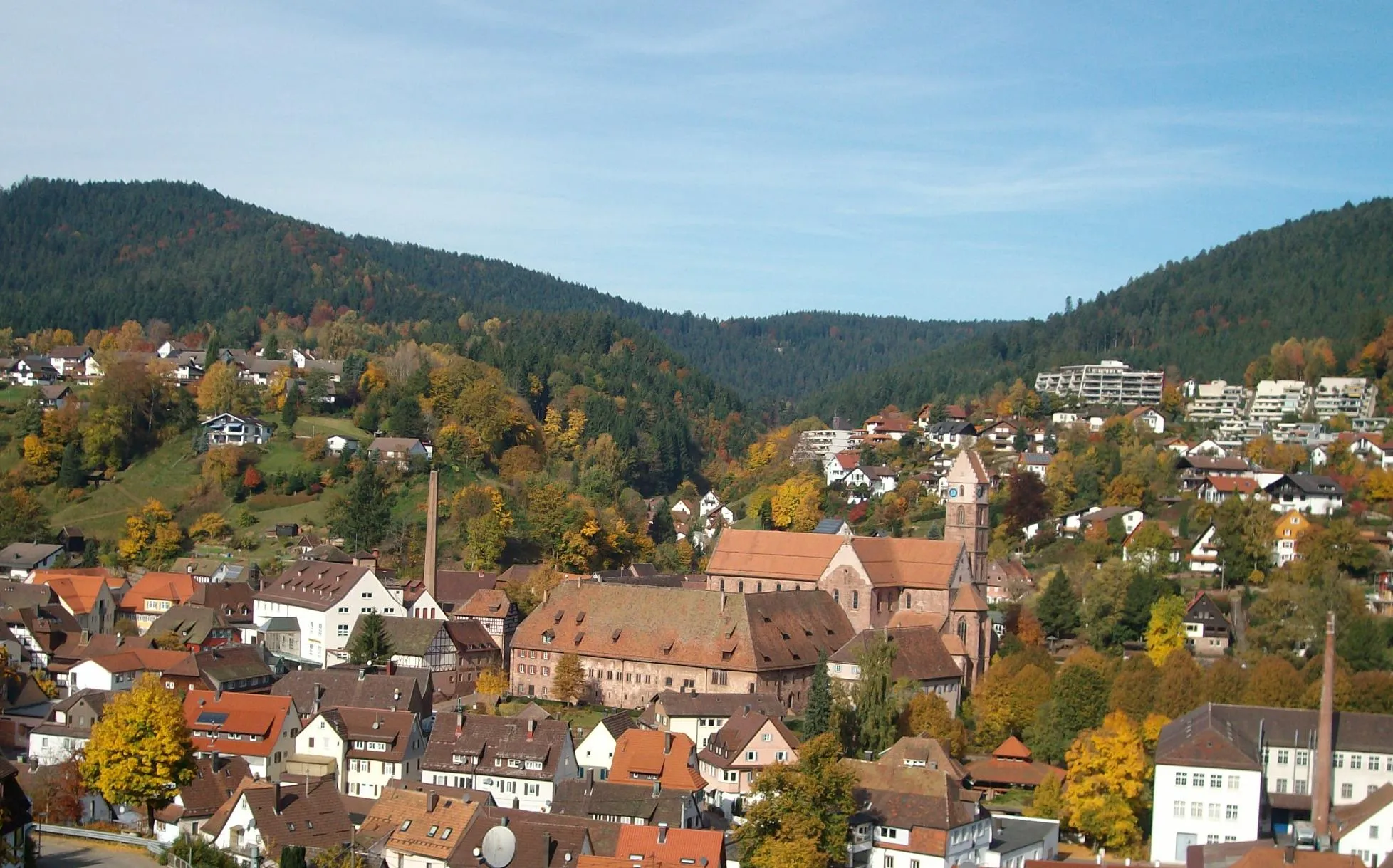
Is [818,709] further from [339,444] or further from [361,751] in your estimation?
[339,444]

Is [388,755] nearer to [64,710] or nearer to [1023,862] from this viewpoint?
[64,710]

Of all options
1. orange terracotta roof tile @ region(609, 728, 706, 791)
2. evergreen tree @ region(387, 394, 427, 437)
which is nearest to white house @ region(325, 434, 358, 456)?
evergreen tree @ region(387, 394, 427, 437)

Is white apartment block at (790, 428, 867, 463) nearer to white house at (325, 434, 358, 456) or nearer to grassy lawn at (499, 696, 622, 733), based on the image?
white house at (325, 434, 358, 456)

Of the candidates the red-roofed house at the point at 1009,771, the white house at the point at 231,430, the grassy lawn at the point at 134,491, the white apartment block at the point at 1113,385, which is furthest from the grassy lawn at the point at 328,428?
the red-roofed house at the point at 1009,771

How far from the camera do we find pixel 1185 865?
1784 inches

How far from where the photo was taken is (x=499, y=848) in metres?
41.7

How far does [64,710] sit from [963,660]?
35.0m

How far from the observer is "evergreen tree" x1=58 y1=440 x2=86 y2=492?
9962 centimetres

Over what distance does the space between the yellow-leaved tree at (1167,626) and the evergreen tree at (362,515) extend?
146 feet

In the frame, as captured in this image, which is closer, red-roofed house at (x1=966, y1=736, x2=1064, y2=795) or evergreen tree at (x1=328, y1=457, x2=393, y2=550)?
red-roofed house at (x1=966, y1=736, x2=1064, y2=795)

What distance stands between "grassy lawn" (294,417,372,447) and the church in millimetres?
41187

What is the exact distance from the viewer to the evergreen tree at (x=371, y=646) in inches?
2542

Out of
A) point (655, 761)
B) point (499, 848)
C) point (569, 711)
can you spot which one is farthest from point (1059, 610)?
point (499, 848)

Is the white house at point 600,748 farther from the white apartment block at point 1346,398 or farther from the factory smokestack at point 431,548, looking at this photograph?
the white apartment block at point 1346,398
